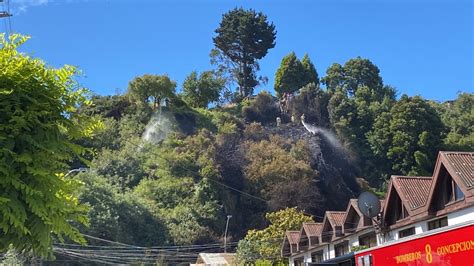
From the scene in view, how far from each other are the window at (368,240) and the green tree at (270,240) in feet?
49.6

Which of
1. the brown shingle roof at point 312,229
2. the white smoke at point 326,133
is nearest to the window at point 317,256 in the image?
the brown shingle roof at point 312,229

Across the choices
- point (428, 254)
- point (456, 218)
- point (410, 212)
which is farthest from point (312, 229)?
point (428, 254)

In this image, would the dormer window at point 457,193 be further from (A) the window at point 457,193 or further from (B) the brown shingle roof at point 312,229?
(B) the brown shingle roof at point 312,229

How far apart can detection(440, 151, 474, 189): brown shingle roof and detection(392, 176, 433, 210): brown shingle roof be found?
2.78m

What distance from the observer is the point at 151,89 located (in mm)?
75688

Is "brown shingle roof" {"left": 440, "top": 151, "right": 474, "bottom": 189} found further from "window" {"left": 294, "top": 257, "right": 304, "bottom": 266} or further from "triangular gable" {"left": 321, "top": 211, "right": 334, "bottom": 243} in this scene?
"window" {"left": 294, "top": 257, "right": 304, "bottom": 266}

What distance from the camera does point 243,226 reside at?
6306 centimetres

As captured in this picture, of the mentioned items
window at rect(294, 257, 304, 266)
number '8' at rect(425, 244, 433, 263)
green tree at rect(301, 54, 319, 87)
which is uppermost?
green tree at rect(301, 54, 319, 87)

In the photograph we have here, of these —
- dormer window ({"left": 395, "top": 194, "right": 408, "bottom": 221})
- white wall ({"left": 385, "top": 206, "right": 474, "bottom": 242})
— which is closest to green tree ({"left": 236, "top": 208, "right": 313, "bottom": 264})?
dormer window ({"left": 395, "top": 194, "right": 408, "bottom": 221})

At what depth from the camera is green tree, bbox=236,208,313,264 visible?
4697cm

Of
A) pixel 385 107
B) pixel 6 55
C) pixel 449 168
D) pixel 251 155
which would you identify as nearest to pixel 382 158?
pixel 385 107

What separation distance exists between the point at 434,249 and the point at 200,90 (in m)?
78.3

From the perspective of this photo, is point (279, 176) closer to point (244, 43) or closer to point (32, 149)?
point (244, 43)

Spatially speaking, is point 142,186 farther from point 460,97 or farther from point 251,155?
point 460,97
